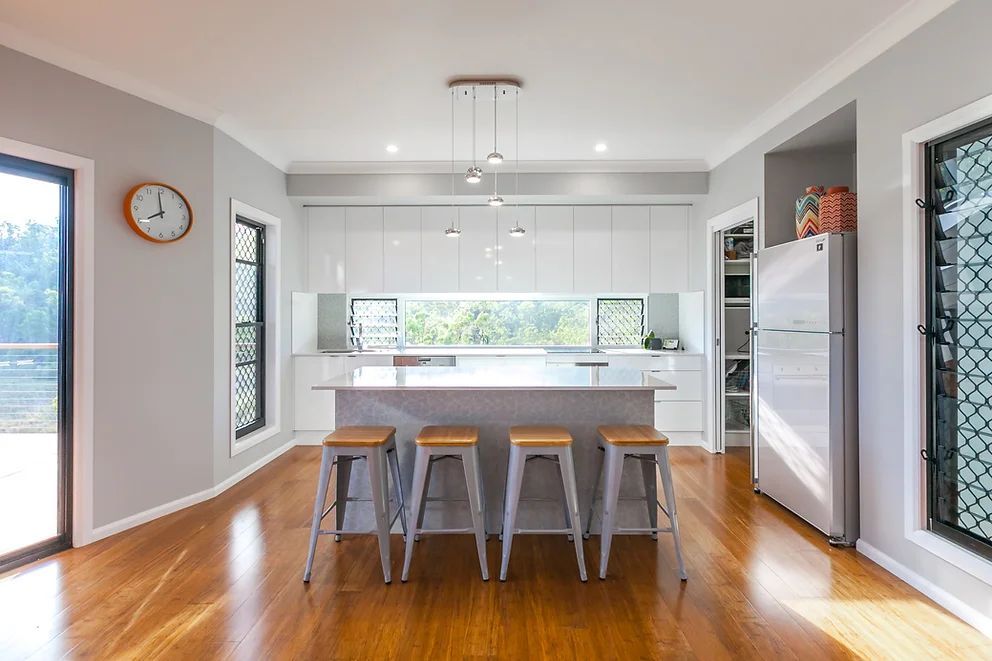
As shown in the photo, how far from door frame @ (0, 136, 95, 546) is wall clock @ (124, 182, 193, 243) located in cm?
23

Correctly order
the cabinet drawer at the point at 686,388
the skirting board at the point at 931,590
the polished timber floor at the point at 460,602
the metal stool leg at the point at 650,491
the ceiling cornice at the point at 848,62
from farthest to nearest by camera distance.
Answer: the cabinet drawer at the point at 686,388 → the metal stool leg at the point at 650,491 → the ceiling cornice at the point at 848,62 → the skirting board at the point at 931,590 → the polished timber floor at the point at 460,602

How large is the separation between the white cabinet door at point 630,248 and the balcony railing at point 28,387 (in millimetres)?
4435

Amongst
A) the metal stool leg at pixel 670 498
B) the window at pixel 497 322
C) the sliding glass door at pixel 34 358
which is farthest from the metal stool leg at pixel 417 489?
the window at pixel 497 322

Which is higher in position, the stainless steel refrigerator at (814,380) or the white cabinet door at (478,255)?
the white cabinet door at (478,255)

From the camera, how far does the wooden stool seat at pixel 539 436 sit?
2.62m

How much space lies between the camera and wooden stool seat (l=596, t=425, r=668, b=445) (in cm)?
264

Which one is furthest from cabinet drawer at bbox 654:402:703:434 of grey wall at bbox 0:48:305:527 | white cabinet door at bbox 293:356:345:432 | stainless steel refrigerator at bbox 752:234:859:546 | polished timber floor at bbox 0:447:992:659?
grey wall at bbox 0:48:305:527

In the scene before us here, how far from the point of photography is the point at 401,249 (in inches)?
221

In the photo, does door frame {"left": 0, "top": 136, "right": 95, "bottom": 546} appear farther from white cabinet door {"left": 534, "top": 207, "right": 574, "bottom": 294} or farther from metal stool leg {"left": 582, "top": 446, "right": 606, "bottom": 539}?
white cabinet door {"left": 534, "top": 207, "right": 574, "bottom": 294}

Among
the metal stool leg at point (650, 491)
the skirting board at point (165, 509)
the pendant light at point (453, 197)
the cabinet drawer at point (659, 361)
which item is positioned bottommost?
the skirting board at point (165, 509)

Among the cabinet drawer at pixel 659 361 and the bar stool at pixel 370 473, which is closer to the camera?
the bar stool at pixel 370 473

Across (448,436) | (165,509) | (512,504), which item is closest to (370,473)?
(448,436)

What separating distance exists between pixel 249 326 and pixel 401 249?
165 centimetres

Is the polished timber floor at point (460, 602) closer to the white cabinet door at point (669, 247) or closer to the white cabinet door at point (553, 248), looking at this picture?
the white cabinet door at point (669, 247)
